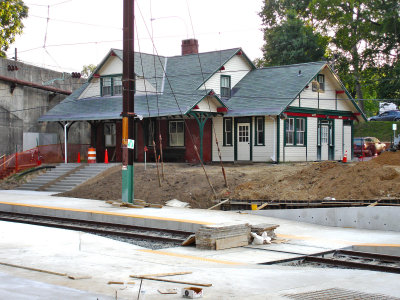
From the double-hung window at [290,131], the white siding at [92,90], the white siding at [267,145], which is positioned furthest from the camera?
the white siding at [92,90]

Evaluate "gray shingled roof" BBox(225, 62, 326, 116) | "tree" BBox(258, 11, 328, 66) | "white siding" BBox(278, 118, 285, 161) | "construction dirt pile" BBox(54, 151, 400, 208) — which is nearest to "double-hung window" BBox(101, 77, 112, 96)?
"gray shingled roof" BBox(225, 62, 326, 116)

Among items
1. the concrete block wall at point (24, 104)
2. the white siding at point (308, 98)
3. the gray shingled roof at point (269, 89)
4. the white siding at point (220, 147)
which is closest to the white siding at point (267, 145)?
the gray shingled roof at point (269, 89)

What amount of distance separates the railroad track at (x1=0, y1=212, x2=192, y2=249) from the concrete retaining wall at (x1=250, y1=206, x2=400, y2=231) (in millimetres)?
4520

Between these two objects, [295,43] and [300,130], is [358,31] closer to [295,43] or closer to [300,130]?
[295,43]

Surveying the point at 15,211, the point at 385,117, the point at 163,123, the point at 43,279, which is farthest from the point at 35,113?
the point at 385,117

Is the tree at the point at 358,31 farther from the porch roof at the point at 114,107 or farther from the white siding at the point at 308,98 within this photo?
the porch roof at the point at 114,107

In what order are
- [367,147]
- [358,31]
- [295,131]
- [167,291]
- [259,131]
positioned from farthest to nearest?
[358,31], [367,147], [295,131], [259,131], [167,291]

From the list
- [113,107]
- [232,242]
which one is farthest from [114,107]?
[232,242]

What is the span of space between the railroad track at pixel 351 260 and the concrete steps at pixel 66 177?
59.6 feet

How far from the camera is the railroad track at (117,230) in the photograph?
15827 mm

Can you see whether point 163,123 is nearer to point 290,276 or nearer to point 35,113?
point 35,113

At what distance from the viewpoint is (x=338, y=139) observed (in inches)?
1406

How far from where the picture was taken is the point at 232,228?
47.4ft

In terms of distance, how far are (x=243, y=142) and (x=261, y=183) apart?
8469mm
